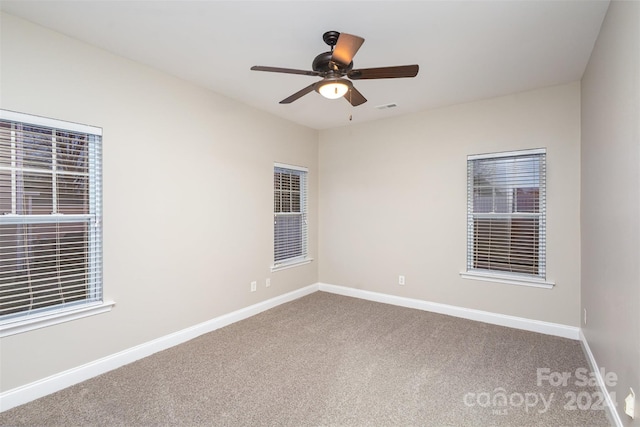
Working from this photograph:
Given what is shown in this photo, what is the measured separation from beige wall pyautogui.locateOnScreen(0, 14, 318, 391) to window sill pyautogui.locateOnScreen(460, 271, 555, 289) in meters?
2.63

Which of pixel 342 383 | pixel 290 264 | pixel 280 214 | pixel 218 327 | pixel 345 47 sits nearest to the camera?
pixel 345 47

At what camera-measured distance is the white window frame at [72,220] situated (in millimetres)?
2156

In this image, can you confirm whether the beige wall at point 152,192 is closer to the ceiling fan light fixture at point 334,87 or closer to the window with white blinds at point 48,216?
the window with white blinds at point 48,216

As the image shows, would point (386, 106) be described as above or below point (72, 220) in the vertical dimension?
above

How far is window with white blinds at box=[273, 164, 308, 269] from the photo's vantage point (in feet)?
14.6

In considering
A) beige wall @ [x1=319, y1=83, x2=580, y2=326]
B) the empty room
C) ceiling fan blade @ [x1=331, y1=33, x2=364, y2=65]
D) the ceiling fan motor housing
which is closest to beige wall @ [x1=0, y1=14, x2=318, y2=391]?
the empty room

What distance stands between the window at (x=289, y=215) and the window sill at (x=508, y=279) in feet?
7.78

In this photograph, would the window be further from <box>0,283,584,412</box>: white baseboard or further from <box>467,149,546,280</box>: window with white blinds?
<box>467,149,546,280</box>: window with white blinds

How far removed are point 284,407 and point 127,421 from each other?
3.33 ft

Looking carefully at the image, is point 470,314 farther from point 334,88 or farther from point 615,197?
point 334,88

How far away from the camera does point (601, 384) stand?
7.29ft

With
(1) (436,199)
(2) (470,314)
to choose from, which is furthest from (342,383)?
(1) (436,199)

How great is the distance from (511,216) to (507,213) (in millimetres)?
53

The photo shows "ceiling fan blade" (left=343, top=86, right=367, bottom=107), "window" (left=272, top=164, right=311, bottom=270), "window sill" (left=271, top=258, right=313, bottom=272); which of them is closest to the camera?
"ceiling fan blade" (left=343, top=86, right=367, bottom=107)
